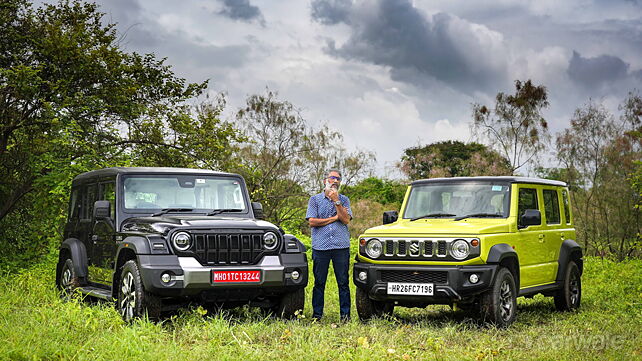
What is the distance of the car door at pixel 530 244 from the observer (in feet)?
31.1

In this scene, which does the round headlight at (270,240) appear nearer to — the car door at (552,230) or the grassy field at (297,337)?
A: the grassy field at (297,337)

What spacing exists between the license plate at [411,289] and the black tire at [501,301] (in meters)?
0.64

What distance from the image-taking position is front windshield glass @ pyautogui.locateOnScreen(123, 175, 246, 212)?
31.3 ft

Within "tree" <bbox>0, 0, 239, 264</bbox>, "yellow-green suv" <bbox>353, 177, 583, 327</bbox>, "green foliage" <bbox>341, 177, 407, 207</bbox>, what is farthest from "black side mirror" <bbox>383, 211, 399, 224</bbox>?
"green foliage" <bbox>341, 177, 407, 207</bbox>

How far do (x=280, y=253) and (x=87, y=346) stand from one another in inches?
109

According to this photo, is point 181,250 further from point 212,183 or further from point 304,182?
point 304,182

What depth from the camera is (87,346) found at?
22.3ft

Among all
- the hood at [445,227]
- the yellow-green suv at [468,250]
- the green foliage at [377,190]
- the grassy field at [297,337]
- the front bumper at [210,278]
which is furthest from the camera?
the green foliage at [377,190]

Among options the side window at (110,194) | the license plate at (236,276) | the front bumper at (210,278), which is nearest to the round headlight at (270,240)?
the front bumper at (210,278)

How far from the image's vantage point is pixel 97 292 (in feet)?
31.4

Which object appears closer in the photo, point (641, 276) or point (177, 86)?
point (641, 276)

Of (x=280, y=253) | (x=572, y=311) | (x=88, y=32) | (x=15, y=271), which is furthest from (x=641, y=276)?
(x=88, y=32)

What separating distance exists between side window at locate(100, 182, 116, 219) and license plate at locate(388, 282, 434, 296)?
3.58 metres

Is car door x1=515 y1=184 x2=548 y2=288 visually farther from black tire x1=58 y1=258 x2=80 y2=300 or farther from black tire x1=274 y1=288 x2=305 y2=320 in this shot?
black tire x1=58 y1=258 x2=80 y2=300
